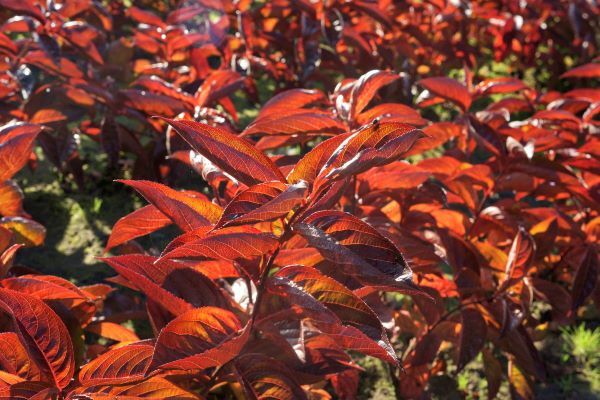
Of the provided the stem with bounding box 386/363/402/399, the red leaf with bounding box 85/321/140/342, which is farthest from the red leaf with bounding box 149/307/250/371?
the stem with bounding box 386/363/402/399

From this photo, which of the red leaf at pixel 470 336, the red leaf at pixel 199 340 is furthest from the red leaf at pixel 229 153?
the red leaf at pixel 470 336

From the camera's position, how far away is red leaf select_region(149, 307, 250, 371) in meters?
1.36

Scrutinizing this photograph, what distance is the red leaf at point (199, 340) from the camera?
1358 millimetres

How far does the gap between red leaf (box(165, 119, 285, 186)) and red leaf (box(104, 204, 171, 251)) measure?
1.00ft

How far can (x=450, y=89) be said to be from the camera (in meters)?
2.37

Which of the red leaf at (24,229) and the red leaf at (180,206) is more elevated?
the red leaf at (180,206)

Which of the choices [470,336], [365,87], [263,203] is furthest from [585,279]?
[263,203]

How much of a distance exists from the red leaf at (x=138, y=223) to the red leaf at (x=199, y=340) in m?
0.25

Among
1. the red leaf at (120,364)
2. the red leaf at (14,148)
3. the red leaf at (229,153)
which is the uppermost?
the red leaf at (229,153)

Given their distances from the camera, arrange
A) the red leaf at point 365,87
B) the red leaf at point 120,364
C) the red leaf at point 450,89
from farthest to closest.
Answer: the red leaf at point 450,89 < the red leaf at point 365,87 < the red leaf at point 120,364

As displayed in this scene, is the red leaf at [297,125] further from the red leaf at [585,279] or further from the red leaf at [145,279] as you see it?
the red leaf at [585,279]

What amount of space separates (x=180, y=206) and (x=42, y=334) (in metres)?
0.34

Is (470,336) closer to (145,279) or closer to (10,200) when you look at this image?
(145,279)

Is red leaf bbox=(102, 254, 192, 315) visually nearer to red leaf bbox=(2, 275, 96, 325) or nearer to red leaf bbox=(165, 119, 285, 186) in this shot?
red leaf bbox=(2, 275, 96, 325)
